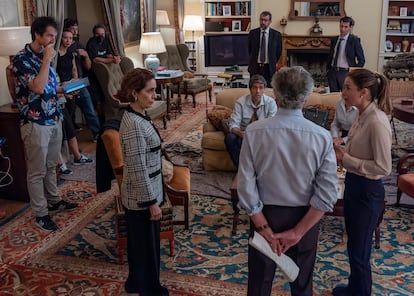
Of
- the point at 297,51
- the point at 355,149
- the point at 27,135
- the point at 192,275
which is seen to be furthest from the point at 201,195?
the point at 297,51

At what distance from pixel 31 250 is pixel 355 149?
8.45 ft

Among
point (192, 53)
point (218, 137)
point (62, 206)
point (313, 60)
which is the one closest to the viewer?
point (62, 206)

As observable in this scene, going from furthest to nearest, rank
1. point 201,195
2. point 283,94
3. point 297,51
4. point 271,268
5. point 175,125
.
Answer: point 297,51 < point 175,125 < point 201,195 < point 271,268 < point 283,94

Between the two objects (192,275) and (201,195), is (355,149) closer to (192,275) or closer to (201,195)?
(192,275)

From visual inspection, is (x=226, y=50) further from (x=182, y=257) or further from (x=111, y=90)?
(x=182, y=257)

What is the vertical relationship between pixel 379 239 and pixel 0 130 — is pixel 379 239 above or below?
below

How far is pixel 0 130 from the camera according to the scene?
4.35 meters

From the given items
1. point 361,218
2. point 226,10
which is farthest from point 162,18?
point 361,218

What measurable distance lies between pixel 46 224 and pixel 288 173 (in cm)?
265

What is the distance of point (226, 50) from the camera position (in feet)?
26.8

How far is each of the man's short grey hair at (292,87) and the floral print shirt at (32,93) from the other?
7.66 ft

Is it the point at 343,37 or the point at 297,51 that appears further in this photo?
the point at 297,51

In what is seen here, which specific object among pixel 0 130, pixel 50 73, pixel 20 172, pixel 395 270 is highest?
pixel 50 73

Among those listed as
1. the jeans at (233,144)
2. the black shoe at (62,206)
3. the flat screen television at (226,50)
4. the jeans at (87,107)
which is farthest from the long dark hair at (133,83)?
the flat screen television at (226,50)
